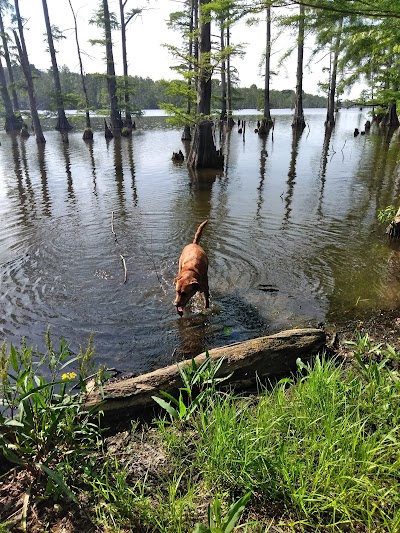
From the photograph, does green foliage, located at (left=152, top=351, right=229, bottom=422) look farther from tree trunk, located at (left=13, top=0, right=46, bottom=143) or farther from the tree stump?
tree trunk, located at (left=13, top=0, right=46, bottom=143)

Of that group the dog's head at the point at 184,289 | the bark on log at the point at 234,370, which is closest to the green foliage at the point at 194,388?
the bark on log at the point at 234,370

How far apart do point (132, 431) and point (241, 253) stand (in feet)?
15.6

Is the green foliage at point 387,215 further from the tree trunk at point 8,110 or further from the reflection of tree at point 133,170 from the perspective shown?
the tree trunk at point 8,110

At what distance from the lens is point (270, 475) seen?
1834mm

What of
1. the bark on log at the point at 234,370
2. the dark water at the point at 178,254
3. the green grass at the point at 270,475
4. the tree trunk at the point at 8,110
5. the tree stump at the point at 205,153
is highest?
the tree trunk at the point at 8,110

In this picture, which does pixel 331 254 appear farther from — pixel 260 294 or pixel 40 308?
pixel 40 308

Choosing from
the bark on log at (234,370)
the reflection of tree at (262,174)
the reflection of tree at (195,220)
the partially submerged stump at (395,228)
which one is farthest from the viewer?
the reflection of tree at (262,174)

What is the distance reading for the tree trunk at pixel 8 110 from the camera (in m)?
34.8

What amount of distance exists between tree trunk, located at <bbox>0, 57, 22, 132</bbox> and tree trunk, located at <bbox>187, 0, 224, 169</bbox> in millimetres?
29663

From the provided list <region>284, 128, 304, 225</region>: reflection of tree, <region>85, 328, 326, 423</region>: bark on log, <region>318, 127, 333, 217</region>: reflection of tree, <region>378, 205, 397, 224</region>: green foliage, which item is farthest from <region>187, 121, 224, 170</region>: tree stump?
<region>85, 328, 326, 423</region>: bark on log

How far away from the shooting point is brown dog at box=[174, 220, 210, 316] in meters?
4.50

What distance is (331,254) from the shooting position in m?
6.73

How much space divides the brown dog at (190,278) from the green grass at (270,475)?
2260 mm

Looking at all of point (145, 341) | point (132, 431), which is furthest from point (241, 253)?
point (132, 431)
